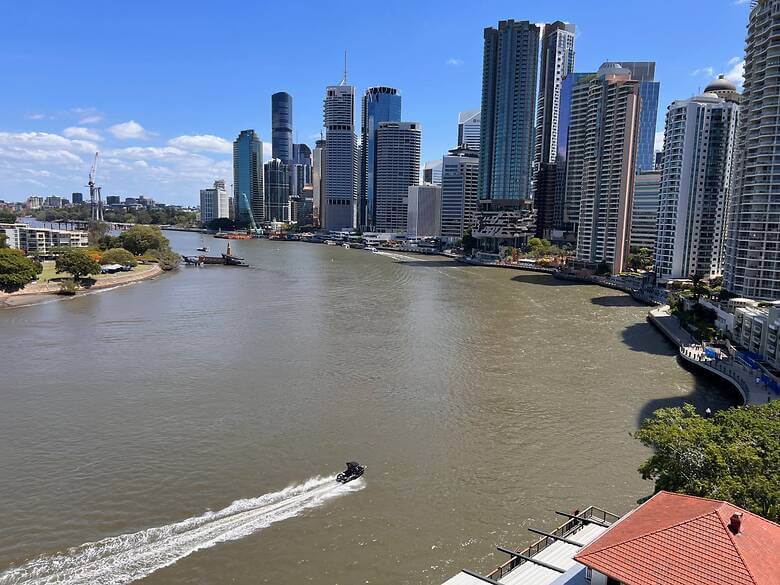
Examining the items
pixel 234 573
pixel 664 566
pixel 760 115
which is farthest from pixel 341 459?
pixel 760 115

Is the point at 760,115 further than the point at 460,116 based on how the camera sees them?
No

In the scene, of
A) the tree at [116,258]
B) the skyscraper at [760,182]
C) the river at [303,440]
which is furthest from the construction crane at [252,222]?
the skyscraper at [760,182]

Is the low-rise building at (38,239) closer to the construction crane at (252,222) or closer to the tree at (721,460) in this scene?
the tree at (721,460)

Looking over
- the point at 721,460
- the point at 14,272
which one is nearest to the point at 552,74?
the point at 14,272

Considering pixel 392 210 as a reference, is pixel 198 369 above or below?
below

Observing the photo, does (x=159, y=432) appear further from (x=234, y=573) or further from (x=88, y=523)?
(x=234, y=573)

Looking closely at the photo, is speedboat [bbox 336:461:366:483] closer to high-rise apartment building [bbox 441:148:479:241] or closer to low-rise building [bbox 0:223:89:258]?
low-rise building [bbox 0:223:89:258]

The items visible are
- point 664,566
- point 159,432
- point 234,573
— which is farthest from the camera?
point 159,432

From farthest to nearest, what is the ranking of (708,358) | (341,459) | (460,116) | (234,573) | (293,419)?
(460,116), (708,358), (293,419), (341,459), (234,573)
